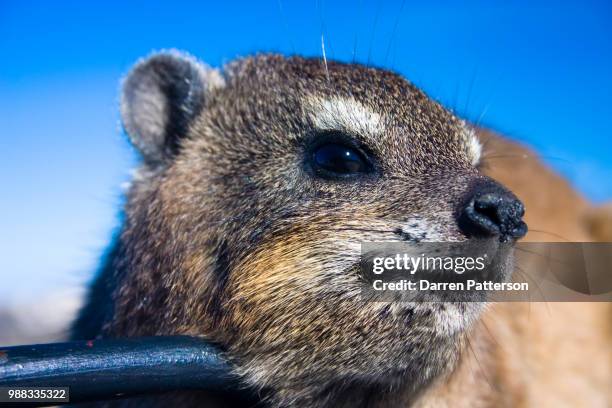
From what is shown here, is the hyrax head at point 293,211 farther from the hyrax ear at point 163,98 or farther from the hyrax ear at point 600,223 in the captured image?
the hyrax ear at point 600,223

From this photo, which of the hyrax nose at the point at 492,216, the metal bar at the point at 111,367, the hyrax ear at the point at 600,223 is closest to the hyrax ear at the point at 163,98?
the metal bar at the point at 111,367

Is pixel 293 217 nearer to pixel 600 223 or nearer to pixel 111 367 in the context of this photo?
pixel 111 367

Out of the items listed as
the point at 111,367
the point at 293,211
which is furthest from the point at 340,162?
the point at 111,367

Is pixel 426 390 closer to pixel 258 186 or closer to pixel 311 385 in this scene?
pixel 311 385

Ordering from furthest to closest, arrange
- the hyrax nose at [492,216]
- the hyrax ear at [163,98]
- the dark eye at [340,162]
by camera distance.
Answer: the hyrax ear at [163,98]
the dark eye at [340,162]
the hyrax nose at [492,216]

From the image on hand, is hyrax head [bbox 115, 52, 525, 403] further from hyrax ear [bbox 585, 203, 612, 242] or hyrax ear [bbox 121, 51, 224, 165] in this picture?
hyrax ear [bbox 585, 203, 612, 242]

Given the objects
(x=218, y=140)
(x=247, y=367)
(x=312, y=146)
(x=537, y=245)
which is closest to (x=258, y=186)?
(x=312, y=146)
